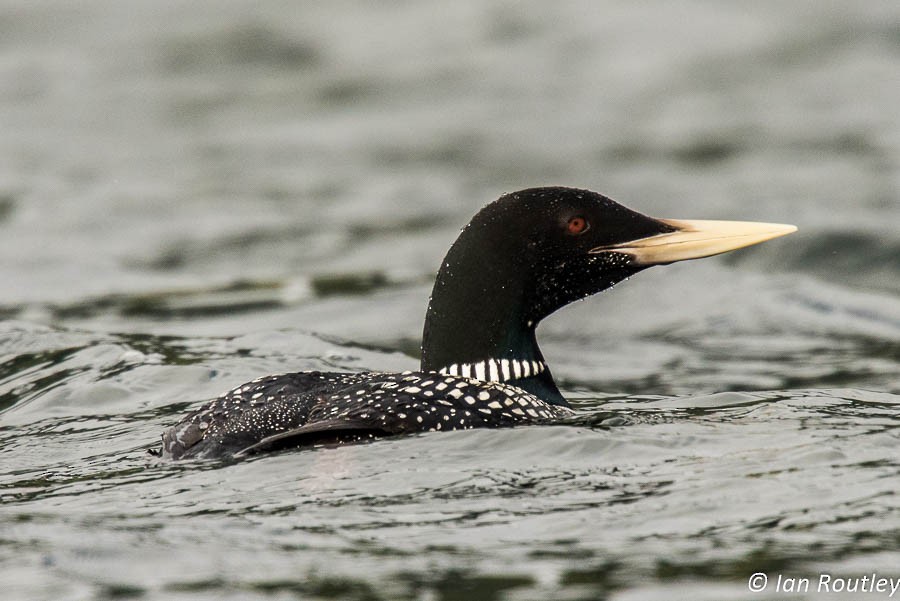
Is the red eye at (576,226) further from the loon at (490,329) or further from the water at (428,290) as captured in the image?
the water at (428,290)

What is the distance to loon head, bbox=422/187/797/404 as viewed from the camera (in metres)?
5.30

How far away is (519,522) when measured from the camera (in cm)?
420

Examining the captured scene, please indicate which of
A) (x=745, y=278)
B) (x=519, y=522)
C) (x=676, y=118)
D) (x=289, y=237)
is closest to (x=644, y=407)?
(x=519, y=522)

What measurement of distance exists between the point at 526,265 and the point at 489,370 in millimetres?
369

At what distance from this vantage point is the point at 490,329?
5312 mm

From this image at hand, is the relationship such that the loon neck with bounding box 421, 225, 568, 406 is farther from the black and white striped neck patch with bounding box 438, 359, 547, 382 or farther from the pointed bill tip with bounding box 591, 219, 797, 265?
the pointed bill tip with bounding box 591, 219, 797, 265

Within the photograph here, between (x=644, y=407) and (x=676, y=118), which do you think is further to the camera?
(x=676, y=118)

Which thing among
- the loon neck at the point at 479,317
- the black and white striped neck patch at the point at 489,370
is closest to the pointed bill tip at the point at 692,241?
the loon neck at the point at 479,317

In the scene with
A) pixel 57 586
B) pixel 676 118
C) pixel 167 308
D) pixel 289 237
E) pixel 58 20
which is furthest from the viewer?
pixel 58 20

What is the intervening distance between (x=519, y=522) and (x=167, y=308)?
5.96 metres

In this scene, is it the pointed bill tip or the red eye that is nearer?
the red eye

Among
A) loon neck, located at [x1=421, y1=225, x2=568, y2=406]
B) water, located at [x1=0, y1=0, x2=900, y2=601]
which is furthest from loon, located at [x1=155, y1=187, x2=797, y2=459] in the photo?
water, located at [x1=0, y1=0, x2=900, y2=601]

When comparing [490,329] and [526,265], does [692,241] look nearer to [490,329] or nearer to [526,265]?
[526,265]

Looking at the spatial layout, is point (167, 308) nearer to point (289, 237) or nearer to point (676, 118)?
point (289, 237)
